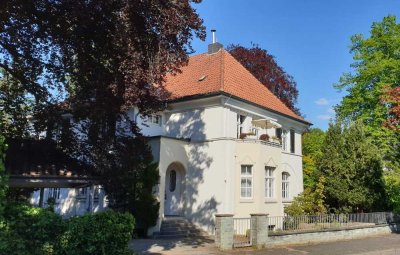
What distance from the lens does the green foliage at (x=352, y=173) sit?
24.0m

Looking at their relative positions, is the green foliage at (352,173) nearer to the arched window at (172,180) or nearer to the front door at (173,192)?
the front door at (173,192)

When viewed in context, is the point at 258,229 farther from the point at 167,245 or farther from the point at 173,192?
the point at 173,192

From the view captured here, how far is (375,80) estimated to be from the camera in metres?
32.6

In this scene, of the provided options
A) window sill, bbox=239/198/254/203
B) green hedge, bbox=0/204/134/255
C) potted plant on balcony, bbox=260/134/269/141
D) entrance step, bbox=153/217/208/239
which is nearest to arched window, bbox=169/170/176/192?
entrance step, bbox=153/217/208/239

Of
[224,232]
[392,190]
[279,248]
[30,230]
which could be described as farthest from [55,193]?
[392,190]

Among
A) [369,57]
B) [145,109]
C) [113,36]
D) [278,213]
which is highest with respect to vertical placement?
[369,57]

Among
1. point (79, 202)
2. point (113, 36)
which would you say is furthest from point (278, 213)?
point (113, 36)

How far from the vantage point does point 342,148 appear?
25016mm

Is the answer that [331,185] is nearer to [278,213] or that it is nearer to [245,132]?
[278,213]

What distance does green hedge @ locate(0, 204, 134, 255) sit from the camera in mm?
9164

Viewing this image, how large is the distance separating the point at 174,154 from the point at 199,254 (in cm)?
758

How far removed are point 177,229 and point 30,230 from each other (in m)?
11.6

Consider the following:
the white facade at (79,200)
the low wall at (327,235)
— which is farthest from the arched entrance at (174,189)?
the low wall at (327,235)

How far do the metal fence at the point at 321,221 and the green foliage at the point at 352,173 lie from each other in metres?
1.23
